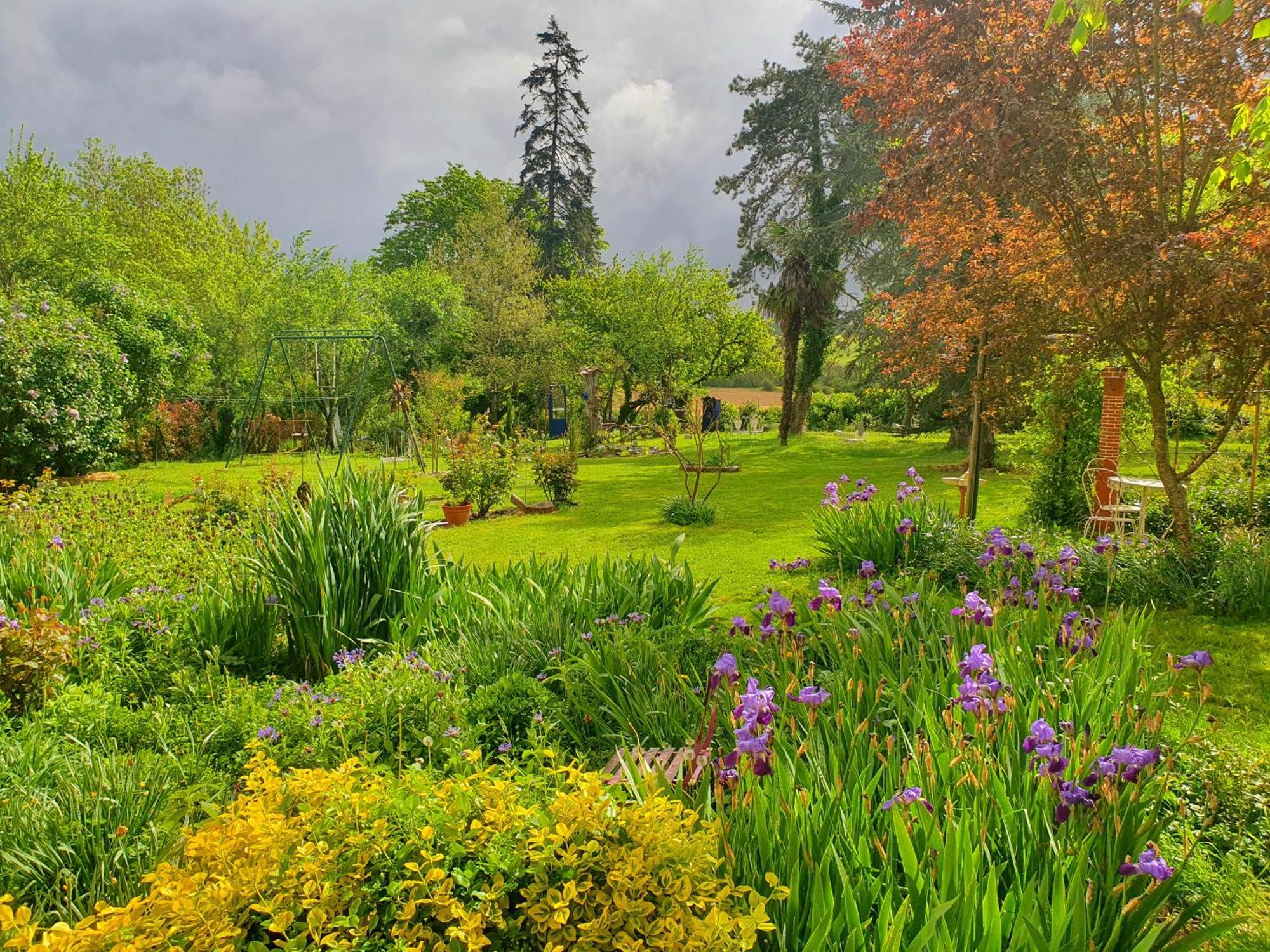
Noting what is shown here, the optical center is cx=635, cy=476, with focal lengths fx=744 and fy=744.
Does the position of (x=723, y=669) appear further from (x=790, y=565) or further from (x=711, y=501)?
(x=711, y=501)

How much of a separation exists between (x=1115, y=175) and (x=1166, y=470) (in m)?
2.52

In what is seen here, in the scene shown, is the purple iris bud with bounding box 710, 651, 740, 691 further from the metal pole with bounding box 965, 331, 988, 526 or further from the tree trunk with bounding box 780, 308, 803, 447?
the tree trunk with bounding box 780, 308, 803, 447

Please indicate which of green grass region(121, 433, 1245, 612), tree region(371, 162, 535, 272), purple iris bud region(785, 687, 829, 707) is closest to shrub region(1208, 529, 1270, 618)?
green grass region(121, 433, 1245, 612)

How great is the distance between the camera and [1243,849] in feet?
8.64

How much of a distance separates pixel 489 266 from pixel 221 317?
830 cm

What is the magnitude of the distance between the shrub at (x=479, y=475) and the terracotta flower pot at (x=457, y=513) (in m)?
0.37

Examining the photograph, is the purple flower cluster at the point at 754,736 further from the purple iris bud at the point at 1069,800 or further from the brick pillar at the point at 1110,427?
the brick pillar at the point at 1110,427

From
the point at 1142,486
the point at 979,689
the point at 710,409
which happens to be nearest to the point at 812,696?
the point at 979,689

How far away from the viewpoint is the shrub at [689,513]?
10.8 meters

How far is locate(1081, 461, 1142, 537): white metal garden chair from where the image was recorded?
7.39 meters

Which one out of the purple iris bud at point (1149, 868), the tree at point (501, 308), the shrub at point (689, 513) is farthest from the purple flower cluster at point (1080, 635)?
the tree at point (501, 308)

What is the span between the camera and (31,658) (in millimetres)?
3361

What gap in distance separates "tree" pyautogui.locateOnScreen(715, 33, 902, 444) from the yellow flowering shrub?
20.7 m

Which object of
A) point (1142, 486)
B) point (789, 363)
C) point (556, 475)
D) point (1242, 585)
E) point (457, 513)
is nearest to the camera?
point (1242, 585)
